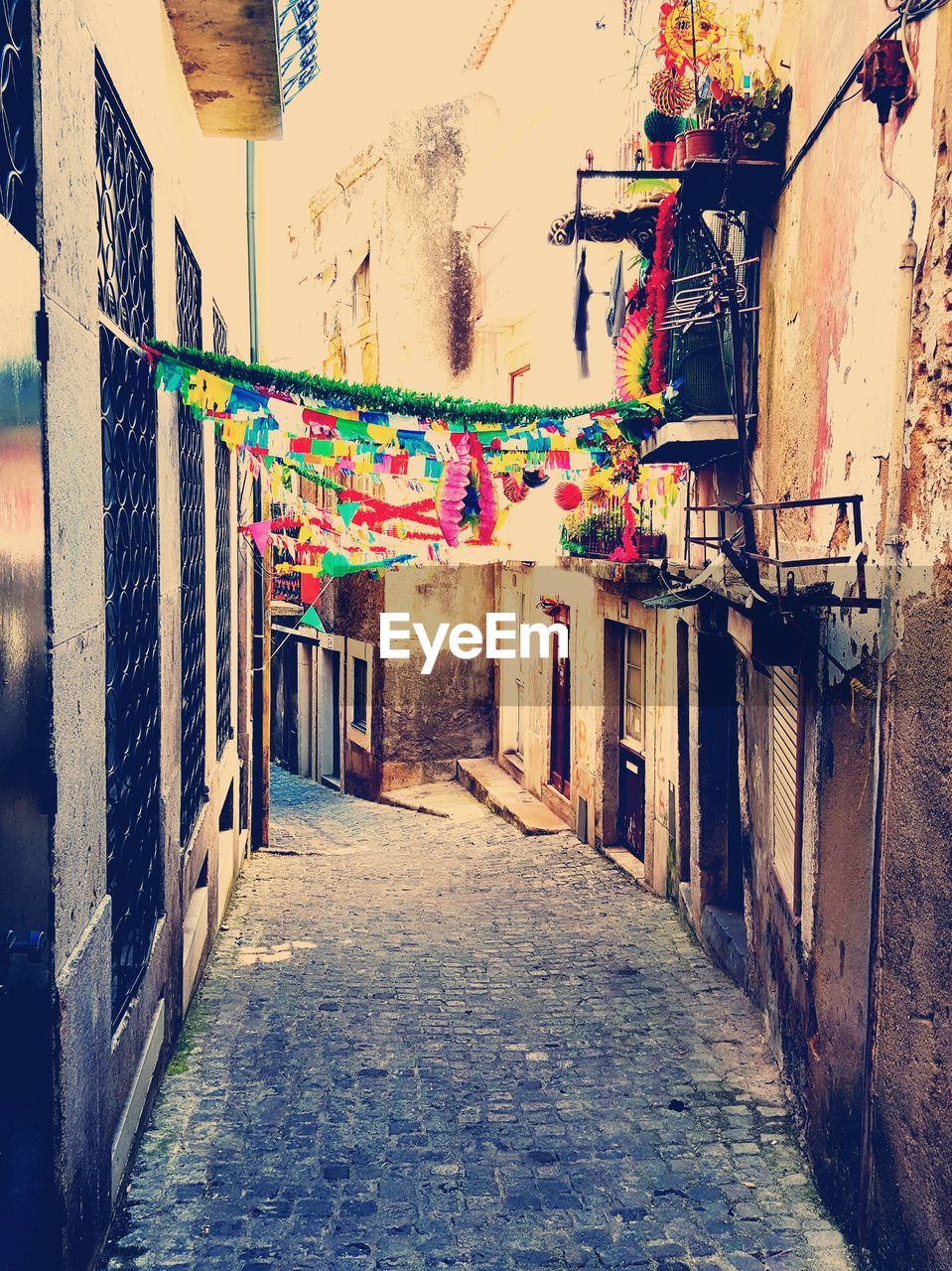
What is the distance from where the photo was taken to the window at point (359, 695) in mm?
19691

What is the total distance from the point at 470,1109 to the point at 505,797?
9.60 m

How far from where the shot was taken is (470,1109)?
6.22 meters

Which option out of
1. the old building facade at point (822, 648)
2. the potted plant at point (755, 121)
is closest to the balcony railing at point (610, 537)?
the old building facade at point (822, 648)

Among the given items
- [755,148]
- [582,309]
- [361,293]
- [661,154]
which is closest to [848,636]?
[755,148]

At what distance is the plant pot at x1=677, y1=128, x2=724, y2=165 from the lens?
284 inches

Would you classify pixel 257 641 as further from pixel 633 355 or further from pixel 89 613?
pixel 89 613

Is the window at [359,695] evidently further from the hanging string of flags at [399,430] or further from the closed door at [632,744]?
the hanging string of flags at [399,430]

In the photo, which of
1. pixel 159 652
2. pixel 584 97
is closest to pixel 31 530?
pixel 159 652

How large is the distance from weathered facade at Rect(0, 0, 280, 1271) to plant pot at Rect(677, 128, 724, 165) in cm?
330

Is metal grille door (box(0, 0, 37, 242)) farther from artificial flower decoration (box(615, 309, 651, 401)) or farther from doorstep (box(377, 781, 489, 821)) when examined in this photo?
doorstep (box(377, 781, 489, 821))

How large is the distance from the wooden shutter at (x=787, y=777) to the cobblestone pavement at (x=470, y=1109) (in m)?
1.24

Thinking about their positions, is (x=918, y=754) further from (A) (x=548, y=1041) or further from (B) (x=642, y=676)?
(B) (x=642, y=676)

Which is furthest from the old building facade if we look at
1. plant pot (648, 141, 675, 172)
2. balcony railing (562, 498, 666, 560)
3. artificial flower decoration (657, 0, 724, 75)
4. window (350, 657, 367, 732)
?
window (350, 657, 367, 732)

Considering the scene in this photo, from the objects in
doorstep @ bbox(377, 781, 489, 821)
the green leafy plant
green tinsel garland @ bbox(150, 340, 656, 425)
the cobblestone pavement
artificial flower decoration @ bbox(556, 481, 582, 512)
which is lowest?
doorstep @ bbox(377, 781, 489, 821)
